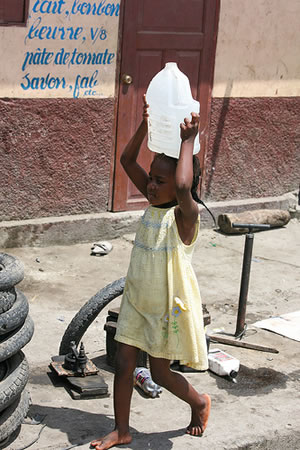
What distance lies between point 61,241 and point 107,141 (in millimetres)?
1081

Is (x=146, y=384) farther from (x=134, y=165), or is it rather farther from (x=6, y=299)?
(x=134, y=165)

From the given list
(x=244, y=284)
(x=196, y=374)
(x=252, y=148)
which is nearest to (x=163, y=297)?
(x=196, y=374)

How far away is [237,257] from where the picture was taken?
802cm

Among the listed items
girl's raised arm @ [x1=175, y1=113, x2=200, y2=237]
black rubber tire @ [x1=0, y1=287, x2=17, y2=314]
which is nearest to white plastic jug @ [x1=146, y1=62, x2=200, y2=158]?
girl's raised arm @ [x1=175, y1=113, x2=200, y2=237]

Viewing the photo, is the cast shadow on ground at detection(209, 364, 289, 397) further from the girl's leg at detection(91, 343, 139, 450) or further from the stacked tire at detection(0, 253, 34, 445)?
the stacked tire at detection(0, 253, 34, 445)

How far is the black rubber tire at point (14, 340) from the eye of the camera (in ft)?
13.4

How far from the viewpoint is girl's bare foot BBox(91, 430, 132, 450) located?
4237 millimetres

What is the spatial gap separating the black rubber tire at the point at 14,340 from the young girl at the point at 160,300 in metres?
0.48

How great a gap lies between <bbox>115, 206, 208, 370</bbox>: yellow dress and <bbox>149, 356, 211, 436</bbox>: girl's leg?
0.33 feet

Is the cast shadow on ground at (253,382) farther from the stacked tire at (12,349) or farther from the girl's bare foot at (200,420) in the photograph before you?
the stacked tire at (12,349)

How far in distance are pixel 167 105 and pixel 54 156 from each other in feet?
10.5

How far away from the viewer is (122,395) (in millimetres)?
4234

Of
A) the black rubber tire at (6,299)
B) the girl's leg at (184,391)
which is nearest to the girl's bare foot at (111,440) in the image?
the girl's leg at (184,391)

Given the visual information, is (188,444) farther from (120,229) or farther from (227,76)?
(227,76)
